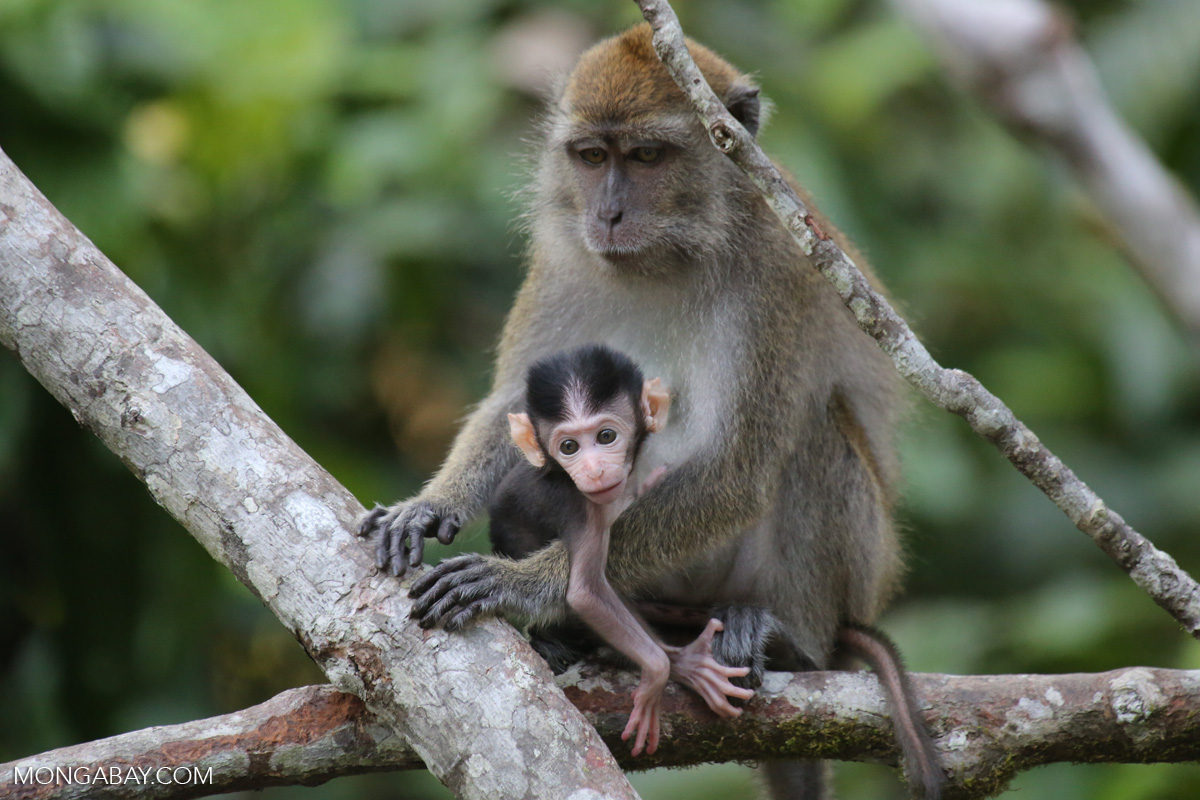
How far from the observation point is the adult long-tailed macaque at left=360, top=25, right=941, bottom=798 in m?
5.18

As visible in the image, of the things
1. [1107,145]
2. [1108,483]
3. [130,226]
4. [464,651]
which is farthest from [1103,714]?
[130,226]

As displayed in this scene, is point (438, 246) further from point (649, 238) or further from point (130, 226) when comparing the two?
point (649, 238)

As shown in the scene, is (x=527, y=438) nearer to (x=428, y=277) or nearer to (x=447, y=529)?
(x=447, y=529)

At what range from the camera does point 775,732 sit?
454 centimetres

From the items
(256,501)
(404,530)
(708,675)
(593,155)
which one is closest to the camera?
(256,501)

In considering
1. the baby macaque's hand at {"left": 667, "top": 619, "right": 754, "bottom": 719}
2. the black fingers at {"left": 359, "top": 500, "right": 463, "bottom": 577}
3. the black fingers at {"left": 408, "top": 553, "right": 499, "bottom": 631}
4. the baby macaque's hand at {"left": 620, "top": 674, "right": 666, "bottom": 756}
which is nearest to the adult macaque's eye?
the black fingers at {"left": 359, "top": 500, "right": 463, "bottom": 577}

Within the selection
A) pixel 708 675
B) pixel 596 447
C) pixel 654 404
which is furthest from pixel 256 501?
pixel 708 675

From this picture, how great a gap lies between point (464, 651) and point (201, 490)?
961 mm

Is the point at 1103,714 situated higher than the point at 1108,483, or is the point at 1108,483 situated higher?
the point at 1108,483

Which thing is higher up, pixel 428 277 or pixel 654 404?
pixel 428 277

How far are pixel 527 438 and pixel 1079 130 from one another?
3878 mm

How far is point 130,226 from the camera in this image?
6.95m

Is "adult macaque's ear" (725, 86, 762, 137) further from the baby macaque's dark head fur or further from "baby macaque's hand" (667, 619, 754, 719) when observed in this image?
"baby macaque's hand" (667, 619, 754, 719)

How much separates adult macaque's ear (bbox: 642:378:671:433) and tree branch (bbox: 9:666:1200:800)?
95cm
